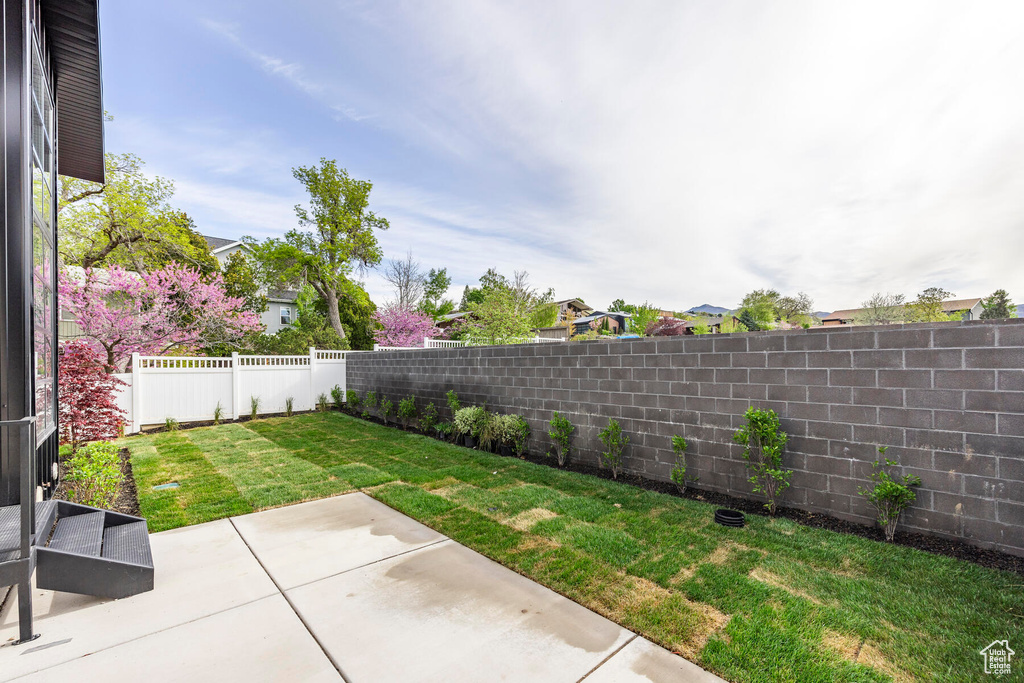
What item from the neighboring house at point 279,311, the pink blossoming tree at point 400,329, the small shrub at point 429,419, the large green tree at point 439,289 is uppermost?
the large green tree at point 439,289

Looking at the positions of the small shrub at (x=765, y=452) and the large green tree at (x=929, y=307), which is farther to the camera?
the large green tree at (x=929, y=307)

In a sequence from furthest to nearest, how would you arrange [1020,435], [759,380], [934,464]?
[759,380]
[934,464]
[1020,435]

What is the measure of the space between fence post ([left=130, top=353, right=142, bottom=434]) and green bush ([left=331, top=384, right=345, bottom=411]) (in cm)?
422

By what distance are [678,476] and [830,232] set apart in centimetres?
1354

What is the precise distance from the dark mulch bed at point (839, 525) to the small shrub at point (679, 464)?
0.09m

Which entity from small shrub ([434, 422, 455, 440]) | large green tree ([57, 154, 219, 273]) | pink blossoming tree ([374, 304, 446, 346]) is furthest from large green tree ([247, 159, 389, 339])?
small shrub ([434, 422, 455, 440])

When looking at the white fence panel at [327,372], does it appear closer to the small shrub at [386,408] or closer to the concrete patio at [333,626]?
the small shrub at [386,408]

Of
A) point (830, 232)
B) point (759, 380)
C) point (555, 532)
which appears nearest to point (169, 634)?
point (555, 532)

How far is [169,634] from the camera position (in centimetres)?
224

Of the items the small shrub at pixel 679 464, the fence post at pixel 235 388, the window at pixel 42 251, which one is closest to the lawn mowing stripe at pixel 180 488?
the window at pixel 42 251

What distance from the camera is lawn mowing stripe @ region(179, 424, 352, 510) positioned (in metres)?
4.66

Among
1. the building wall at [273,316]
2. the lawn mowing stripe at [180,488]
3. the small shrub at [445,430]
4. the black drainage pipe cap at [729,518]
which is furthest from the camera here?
the building wall at [273,316]

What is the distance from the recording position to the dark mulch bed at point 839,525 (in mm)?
2836

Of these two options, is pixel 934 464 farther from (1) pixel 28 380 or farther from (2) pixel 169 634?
(1) pixel 28 380
